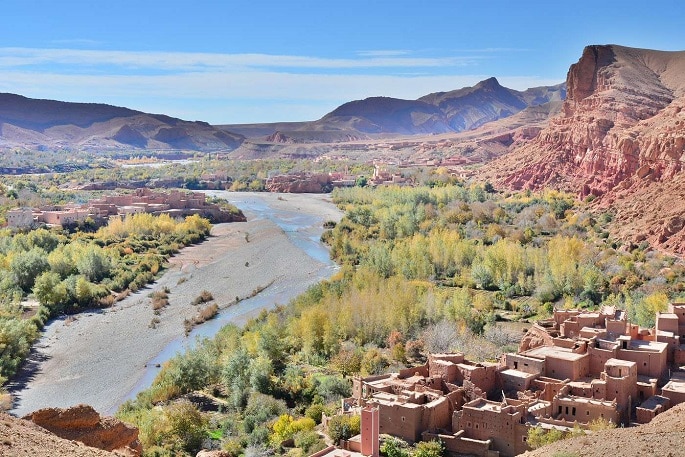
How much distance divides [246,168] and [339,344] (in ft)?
359

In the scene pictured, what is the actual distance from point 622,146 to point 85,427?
4773cm

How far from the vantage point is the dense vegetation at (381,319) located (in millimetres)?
25938

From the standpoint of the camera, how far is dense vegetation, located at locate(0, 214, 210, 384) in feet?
125

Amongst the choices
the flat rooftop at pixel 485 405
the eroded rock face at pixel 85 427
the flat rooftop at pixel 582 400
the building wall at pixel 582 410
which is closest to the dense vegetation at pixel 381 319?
the flat rooftop at pixel 485 405

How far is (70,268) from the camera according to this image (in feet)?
165

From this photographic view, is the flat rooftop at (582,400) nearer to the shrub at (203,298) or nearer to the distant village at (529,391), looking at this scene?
the distant village at (529,391)

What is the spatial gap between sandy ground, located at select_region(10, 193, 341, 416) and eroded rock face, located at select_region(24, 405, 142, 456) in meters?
10.6

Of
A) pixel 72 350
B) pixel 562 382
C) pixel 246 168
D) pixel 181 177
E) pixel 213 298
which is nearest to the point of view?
pixel 562 382

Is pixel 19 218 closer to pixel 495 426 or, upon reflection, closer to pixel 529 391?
pixel 529 391

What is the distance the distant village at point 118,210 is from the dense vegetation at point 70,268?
3103mm

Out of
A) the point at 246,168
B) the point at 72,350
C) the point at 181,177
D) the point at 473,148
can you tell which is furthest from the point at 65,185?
the point at 72,350

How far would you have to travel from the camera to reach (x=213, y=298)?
4781cm

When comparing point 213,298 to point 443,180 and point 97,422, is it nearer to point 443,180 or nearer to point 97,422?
point 97,422

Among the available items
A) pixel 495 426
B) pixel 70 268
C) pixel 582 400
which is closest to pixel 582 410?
pixel 582 400
